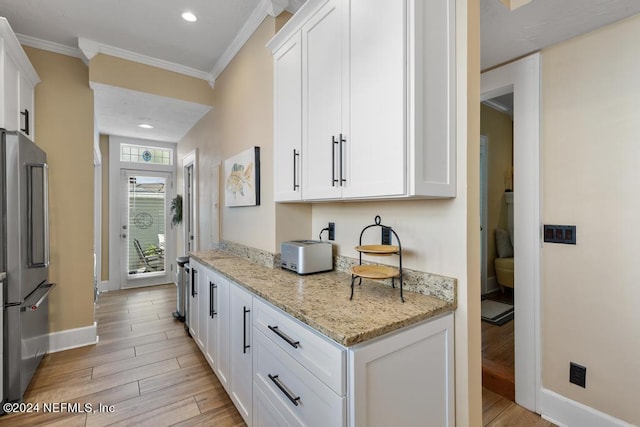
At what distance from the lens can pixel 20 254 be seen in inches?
76.7

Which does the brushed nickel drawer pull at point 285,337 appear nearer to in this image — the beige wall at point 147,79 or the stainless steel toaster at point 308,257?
the stainless steel toaster at point 308,257

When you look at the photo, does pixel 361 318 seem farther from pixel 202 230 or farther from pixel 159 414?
pixel 202 230

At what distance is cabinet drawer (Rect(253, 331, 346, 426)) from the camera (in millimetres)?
1015

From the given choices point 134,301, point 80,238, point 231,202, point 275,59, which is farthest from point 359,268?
point 134,301

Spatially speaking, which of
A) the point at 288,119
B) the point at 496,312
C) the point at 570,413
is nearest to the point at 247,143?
the point at 288,119

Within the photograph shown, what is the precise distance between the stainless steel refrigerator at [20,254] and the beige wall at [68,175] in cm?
59

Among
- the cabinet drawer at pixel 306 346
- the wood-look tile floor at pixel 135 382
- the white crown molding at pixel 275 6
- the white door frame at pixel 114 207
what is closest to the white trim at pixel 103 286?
the white door frame at pixel 114 207

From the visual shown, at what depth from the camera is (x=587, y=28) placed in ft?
5.31

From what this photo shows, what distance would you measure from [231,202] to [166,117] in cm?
179

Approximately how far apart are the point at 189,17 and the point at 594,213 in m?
3.06

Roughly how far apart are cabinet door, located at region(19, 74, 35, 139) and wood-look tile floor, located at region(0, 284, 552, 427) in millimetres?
2001

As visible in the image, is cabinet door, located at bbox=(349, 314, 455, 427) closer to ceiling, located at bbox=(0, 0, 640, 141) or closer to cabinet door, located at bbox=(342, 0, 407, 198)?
cabinet door, located at bbox=(342, 0, 407, 198)

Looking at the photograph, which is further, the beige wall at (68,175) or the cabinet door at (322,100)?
the beige wall at (68,175)

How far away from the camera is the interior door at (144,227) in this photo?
4840 mm
